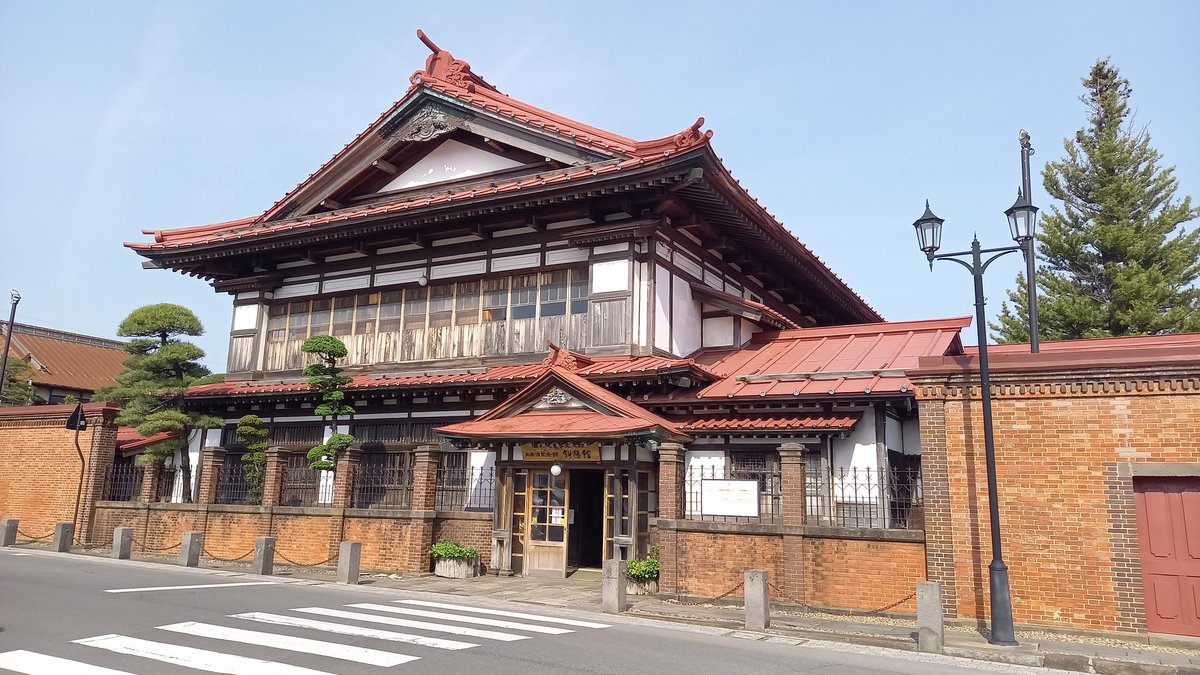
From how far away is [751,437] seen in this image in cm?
1633

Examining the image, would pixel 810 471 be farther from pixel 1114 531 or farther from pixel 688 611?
pixel 1114 531

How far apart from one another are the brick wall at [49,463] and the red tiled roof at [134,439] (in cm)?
63

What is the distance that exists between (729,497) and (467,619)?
5244mm

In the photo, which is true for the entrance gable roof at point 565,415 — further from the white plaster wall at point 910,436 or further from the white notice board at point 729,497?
the white plaster wall at point 910,436

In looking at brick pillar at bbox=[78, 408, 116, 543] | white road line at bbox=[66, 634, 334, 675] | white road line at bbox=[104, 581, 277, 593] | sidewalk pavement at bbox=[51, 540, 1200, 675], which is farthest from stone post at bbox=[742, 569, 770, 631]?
brick pillar at bbox=[78, 408, 116, 543]

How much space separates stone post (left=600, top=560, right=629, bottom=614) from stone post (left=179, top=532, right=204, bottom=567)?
1040 centimetres

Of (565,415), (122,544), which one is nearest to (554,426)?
(565,415)

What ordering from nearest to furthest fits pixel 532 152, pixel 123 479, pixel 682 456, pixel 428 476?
pixel 682 456 < pixel 428 476 < pixel 532 152 < pixel 123 479

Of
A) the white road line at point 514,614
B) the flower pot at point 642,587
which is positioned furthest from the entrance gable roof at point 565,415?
the white road line at point 514,614

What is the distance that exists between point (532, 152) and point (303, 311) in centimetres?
830

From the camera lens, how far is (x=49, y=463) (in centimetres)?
2333

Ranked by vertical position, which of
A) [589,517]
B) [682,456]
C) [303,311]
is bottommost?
[589,517]

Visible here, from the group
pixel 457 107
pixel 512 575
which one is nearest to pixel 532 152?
pixel 457 107

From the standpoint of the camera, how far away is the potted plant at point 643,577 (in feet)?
48.0
